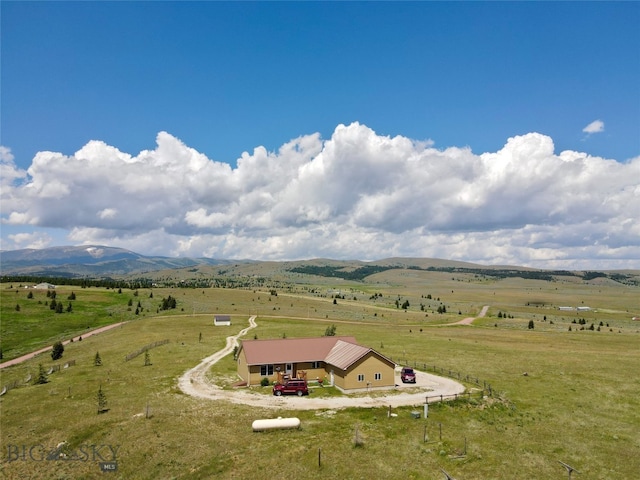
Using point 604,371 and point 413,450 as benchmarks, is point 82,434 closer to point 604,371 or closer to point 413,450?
point 413,450

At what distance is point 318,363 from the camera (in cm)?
5809

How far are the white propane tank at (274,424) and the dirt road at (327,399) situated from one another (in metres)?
6.33

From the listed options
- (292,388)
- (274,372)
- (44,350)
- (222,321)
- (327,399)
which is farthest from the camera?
(222,321)

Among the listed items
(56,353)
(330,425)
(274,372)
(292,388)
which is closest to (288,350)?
(274,372)

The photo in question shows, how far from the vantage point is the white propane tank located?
36344 millimetres

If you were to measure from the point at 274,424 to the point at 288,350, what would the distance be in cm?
2171

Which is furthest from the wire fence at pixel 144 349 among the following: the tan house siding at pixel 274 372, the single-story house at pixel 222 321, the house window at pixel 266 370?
the house window at pixel 266 370

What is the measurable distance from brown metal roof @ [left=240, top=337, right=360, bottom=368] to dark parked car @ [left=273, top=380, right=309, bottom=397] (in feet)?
19.1

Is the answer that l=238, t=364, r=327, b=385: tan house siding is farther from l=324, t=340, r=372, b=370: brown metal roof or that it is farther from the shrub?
the shrub

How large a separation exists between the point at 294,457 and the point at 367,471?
228 inches

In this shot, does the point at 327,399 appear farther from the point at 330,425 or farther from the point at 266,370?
the point at 266,370

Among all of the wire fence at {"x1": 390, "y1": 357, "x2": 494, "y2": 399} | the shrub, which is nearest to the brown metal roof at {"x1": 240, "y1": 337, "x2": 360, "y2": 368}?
the wire fence at {"x1": 390, "y1": 357, "x2": 494, "y2": 399}

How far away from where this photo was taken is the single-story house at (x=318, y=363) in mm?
52625

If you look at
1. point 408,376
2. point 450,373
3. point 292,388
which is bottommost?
point 450,373
